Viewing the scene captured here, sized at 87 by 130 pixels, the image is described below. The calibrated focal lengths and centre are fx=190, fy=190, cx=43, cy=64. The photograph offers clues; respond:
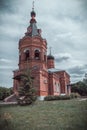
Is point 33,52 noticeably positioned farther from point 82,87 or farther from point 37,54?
point 82,87

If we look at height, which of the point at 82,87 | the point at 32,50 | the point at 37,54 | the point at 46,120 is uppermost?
the point at 32,50

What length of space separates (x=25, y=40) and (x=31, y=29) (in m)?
1.84

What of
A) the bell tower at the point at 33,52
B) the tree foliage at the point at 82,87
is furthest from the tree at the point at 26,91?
the bell tower at the point at 33,52

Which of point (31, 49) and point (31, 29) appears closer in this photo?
point (31, 49)

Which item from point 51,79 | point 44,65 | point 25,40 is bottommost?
point 51,79

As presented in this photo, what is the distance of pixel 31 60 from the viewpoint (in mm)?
20562

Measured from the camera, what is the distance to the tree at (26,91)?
1302 centimetres

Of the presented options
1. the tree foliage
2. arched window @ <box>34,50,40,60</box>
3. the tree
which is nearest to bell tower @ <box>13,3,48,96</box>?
arched window @ <box>34,50,40,60</box>

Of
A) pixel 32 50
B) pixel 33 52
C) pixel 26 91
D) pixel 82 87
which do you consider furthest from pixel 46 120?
pixel 33 52

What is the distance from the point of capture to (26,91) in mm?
13602

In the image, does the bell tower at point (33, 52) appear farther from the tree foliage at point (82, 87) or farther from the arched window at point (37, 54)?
the tree foliage at point (82, 87)

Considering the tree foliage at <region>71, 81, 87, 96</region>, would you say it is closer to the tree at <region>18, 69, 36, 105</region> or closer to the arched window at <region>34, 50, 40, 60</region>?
the tree at <region>18, 69, 36, 105</region>

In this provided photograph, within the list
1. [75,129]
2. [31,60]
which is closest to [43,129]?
[75,129]

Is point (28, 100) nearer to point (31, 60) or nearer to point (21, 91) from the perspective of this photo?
point (21, 91)
